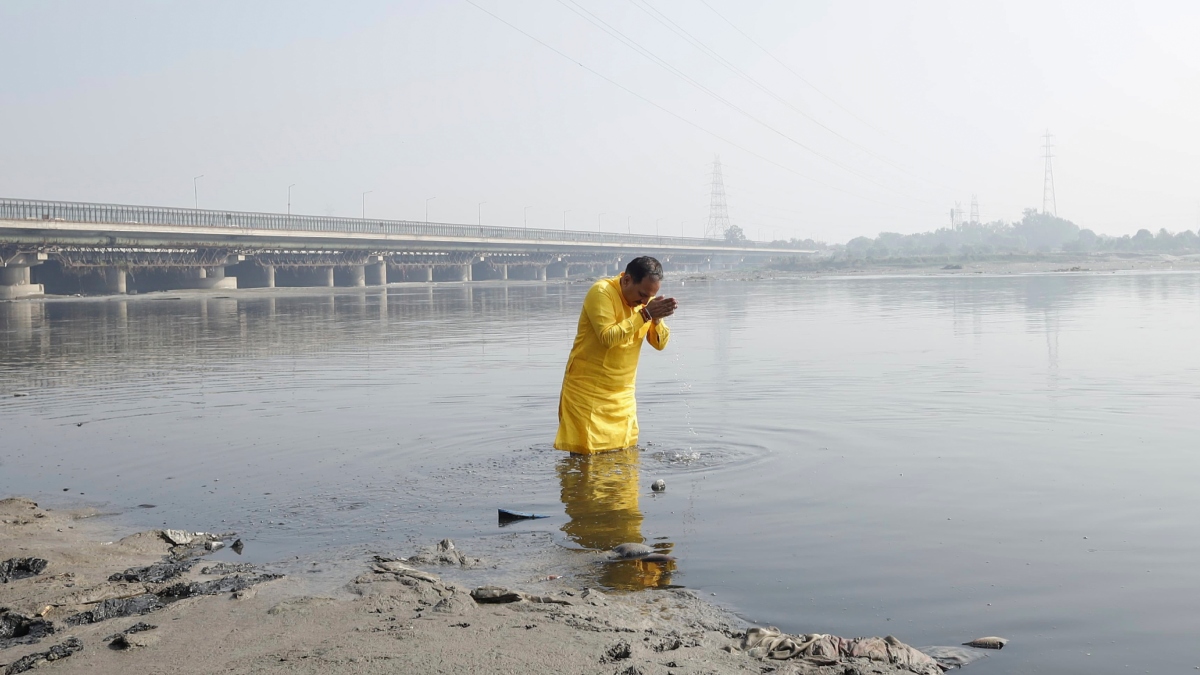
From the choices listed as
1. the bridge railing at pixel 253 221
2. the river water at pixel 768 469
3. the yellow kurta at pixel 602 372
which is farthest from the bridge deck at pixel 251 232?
the yellow kurta at pixel 602 372

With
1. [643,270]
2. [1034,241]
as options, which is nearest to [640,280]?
[643,270]

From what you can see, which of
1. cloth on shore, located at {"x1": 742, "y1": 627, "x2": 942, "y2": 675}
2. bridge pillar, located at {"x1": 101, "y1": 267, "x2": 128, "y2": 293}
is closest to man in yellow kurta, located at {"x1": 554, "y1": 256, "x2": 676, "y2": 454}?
cloth on shore, located at {"x1": 742, "y1": 627, "x2": 942, "y2": 675}

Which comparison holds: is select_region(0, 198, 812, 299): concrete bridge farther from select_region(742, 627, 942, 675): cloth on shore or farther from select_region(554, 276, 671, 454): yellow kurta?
select_region(742, 627, 942, 675): cloth on shore

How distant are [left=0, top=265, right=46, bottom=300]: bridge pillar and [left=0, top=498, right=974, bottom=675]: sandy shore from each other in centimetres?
5675

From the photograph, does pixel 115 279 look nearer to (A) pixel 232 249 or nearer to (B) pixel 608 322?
(A) pixel 232 249

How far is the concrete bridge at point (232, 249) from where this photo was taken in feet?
187

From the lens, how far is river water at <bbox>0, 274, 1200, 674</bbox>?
5320mm

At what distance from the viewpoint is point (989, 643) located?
4.58 m

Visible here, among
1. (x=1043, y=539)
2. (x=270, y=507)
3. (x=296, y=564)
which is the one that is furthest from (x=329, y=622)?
(x=1043, y=539)

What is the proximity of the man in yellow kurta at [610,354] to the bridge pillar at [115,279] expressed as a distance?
2419 inches

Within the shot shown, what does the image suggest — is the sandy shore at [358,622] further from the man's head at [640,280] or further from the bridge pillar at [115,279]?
the bridge pillar at [115,279]

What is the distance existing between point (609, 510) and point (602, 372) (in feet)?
5.96

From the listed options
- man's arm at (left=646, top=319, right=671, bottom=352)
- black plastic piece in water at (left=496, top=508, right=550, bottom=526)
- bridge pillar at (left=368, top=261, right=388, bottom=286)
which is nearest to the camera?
black plastic piece in water at (left=496, top=508, right=550, bottom=526)

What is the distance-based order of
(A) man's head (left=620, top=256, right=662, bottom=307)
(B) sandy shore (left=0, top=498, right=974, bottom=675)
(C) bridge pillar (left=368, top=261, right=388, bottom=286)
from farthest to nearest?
(C) bridge pillar (left=368, top=261, right=388, bottom=286)
(A) man's head (left=620, top=256, right=662, bottom=307)
(B) sandy shore (left=0, top=498, right=974, bottom=675)
